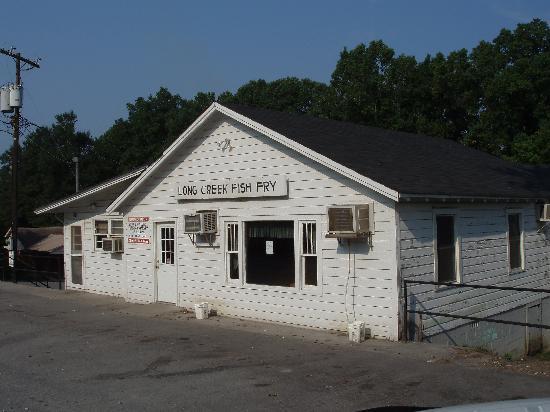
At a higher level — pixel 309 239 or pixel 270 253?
pixel 309 239

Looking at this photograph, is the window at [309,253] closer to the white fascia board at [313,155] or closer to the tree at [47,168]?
the white fascia board at [313,155]

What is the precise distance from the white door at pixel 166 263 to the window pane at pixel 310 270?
398 centimetres

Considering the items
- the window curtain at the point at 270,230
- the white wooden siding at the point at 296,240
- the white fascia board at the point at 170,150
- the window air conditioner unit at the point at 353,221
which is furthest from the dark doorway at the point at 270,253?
the white fascia board at the point at 170,150

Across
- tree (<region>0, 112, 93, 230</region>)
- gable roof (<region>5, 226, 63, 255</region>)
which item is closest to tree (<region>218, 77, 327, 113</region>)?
gable roof (<region>5, 226, 63, 255</region>)

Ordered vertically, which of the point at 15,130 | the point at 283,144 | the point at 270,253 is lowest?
the point at 270,253

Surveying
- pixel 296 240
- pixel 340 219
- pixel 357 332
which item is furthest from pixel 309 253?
pixel 357 332

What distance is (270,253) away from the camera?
41.9 feet

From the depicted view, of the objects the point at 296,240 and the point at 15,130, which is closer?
the point at 296,240

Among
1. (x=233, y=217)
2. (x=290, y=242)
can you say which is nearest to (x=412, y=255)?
(x=290, y=242)

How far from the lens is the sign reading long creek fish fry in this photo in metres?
12.4

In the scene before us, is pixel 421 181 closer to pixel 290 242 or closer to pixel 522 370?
pixel 290 242

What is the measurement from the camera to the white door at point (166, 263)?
49.4 feet

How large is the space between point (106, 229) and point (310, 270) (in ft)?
26.9

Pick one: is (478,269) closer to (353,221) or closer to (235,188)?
(353,221)
